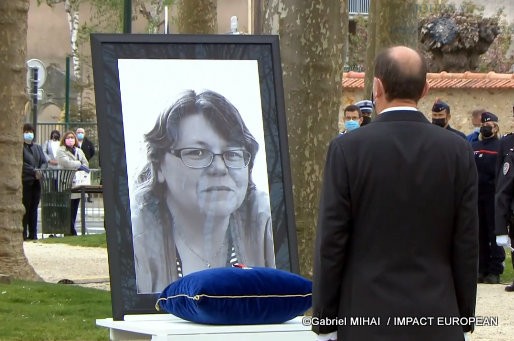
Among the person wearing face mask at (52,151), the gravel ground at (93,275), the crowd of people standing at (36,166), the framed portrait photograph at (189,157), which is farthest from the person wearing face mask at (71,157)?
the framed portrait photograph at (189,157)

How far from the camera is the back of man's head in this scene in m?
4.75

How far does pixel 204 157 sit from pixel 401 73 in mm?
2599

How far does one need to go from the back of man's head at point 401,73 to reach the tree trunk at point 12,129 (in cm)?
905

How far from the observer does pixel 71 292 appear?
12125mm

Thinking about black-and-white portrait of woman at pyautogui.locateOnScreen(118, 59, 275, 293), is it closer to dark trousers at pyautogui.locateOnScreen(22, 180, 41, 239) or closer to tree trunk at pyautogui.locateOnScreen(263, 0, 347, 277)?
tree trunk at pyautogui.locateOnScreen(263, 0, 347, 277)

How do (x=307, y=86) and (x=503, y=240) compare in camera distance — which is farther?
(x=503, y=240)

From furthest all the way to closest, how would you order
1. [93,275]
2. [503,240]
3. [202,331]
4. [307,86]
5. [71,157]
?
[71,157], [93,275], [503,240], [307,86], [202,331]

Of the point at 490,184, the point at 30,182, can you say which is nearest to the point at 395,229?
the point at 490,184

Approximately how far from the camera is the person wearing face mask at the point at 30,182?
2123 cm

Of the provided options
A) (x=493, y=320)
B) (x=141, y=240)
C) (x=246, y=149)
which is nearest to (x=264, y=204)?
(x=246, y=149)

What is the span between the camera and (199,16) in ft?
50.0

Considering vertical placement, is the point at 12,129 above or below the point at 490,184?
above

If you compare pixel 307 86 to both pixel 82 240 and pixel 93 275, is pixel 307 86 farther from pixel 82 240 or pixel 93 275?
pixel 82 240

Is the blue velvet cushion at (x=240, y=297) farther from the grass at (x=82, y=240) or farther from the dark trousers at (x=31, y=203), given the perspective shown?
the dark trousers at (x=31, y=203)
